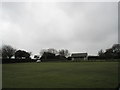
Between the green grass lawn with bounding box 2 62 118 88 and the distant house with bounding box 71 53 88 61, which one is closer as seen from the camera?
the green grass lawn with bounding box 2 62 118 88

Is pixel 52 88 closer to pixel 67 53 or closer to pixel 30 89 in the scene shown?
pixel 30 89

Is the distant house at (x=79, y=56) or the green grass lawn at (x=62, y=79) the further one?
the distant house at (x=79, y=56)

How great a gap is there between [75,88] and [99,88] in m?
0.93

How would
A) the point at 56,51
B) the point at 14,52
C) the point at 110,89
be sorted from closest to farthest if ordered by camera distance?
the point at 110,89 < the point at 14,52 < the point at 56,51

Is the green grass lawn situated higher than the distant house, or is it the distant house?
the green grass lawn

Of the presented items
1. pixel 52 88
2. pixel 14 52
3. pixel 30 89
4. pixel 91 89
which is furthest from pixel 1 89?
pixel 14 52

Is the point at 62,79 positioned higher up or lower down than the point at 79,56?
A: higher up

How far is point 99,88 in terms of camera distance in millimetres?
6297

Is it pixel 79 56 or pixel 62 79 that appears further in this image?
pixel 79 56

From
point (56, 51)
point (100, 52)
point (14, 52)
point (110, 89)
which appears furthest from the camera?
point (56, 51)

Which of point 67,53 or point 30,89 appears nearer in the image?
point 30,89

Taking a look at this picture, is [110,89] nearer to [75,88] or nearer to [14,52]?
[75,88]

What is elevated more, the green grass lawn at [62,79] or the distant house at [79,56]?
the green grass lawn at [62,79]

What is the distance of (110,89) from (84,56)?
225 ft
